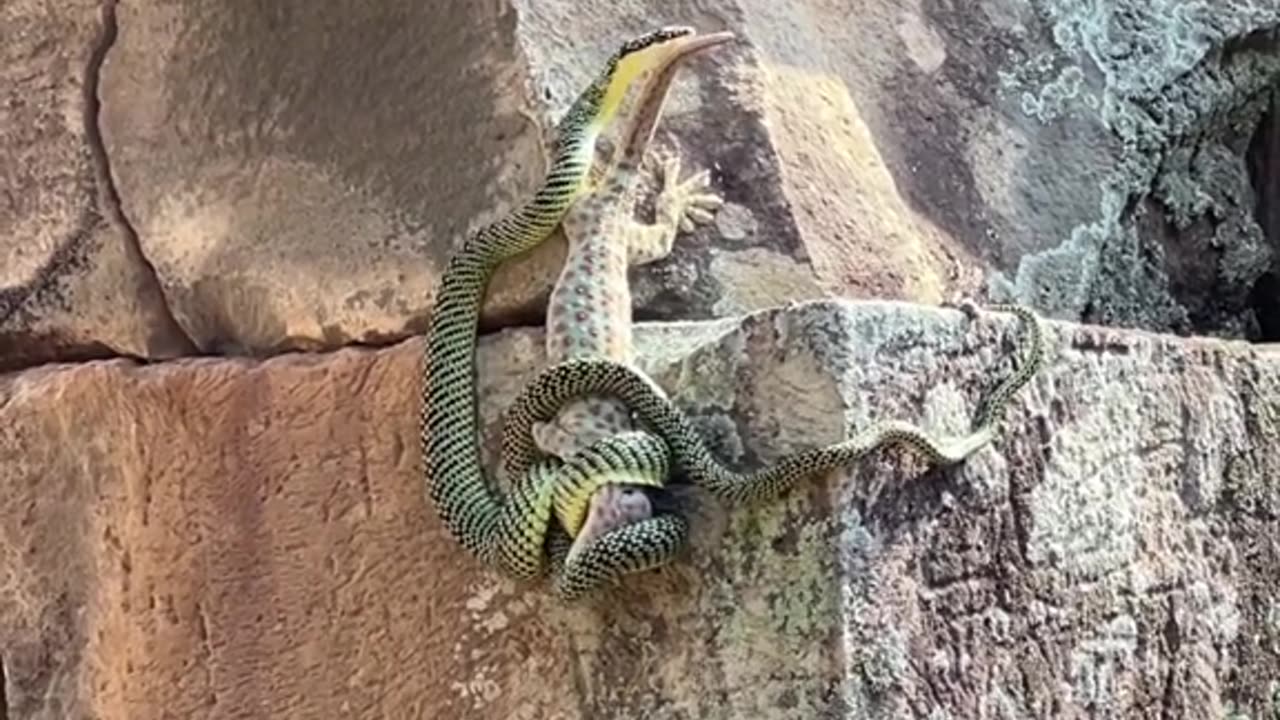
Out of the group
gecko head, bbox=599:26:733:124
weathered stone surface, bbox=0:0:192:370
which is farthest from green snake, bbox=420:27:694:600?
weathered stone surface, bbox=0:0:192:370

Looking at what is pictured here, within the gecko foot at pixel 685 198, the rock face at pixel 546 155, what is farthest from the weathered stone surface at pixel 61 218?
the gecko foot at pixel 685 198

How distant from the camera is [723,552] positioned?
117cm

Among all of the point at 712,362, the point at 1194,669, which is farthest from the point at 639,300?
the point at 1194,669

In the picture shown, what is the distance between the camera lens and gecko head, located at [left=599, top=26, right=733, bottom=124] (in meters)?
1.28

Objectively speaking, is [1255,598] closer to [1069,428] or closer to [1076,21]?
[1069,428]

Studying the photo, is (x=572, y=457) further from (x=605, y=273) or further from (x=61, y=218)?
(x=61, y=218)

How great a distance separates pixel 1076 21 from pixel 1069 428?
1.50 ft

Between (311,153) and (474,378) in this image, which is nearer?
(474,378)

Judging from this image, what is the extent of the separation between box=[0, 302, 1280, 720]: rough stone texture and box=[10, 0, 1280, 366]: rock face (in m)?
0.06

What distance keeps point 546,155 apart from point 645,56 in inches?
3.4

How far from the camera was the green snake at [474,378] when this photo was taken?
1.22 m

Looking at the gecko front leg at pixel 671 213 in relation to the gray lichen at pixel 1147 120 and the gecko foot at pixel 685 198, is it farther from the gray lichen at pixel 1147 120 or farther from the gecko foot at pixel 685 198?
the gray lichen at pixel 1147 120

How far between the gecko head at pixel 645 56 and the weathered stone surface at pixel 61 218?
0.39 meters

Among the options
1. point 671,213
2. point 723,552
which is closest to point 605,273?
point 671,213
